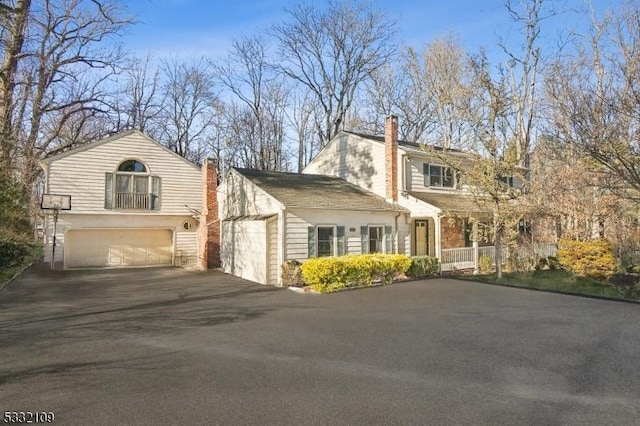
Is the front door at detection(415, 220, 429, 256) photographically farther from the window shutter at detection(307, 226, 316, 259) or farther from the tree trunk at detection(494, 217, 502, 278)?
the window shutter at detection(307, 226, 316, 259)

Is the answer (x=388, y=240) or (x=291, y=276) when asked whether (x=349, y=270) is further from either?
(x=388, y=240)

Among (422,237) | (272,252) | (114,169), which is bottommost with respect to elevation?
(272,252)

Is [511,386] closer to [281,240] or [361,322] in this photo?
[361,322]

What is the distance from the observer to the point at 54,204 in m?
17.8

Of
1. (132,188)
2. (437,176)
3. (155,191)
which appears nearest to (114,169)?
(132,188)

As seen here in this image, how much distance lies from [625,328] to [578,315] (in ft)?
3.96

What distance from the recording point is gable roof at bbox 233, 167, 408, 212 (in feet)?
50.7

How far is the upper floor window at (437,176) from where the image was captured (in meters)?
19.8

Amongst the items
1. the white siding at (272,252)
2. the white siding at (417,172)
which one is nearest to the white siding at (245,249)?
the white siding at (272,252)

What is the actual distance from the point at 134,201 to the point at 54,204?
3.43 m

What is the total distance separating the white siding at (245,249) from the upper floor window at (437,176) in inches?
351

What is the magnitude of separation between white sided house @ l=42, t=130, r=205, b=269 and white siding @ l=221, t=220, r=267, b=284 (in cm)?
260

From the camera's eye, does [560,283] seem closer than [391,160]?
Yes

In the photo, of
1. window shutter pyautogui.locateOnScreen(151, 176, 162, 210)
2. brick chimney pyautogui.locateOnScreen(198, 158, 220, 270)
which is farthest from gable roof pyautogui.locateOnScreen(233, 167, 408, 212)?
window shutter pyautogui.locateOnScreen(151, 176, 162, 210)
